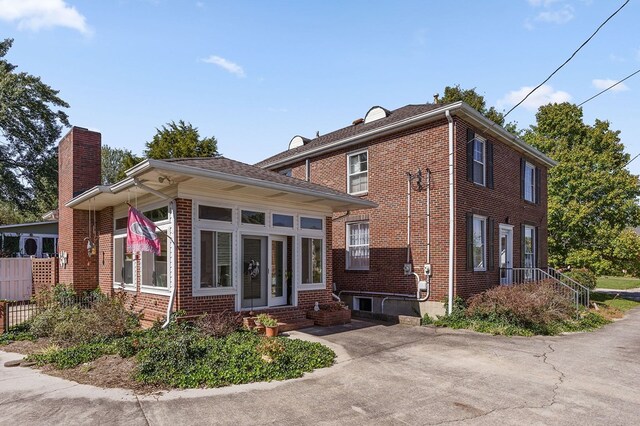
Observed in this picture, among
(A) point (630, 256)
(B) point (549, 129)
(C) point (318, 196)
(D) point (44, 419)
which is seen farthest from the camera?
(B) point (549, 129)

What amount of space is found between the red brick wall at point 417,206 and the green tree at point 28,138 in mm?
22959

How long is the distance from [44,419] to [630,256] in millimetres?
23729

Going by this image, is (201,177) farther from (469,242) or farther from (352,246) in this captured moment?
(469,242)

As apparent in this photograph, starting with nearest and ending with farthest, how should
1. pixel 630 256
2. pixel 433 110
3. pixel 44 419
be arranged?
pixel 44 419, pixel 433 110, pixel 630 256

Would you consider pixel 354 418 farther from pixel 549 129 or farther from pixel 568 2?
pixel 549 129

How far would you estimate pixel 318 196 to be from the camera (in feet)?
33.6

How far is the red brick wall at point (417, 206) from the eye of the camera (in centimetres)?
1240

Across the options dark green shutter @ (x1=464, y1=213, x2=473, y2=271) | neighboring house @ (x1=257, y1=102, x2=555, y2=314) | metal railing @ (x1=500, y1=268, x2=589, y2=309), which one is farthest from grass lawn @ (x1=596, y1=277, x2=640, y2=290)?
dark green shutter @ (x1=464, y1=213, x2=473, y2=271)

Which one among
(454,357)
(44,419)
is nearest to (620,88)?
(454,357)

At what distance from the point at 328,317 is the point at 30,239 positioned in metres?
21.7

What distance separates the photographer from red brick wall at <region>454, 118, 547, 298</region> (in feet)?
40.6

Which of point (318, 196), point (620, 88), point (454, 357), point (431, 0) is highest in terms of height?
point (431, 0)

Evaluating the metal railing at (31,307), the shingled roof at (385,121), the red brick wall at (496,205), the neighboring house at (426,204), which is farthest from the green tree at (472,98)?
the metal railing at (31,307)

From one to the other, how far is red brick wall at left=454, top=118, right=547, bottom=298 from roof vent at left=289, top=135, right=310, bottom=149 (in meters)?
8.58
